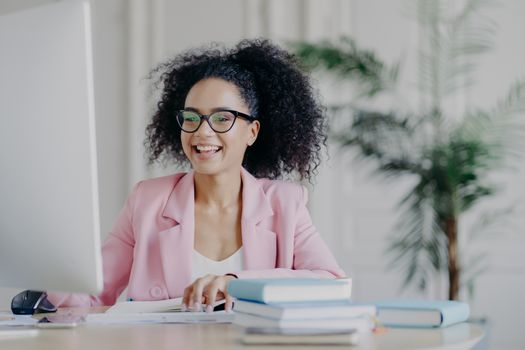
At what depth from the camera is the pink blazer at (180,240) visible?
2152 millimetres

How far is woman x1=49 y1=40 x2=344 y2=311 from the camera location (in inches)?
85.0

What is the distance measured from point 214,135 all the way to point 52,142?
0.83 m

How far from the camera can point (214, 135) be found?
2146mm

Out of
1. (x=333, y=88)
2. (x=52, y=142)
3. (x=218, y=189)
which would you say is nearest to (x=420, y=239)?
(x=333, y=88)

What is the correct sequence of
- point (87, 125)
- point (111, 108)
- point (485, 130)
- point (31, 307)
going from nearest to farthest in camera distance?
point (87, 125)
point (31, 307)
point (485, 130)
point (111, 108)

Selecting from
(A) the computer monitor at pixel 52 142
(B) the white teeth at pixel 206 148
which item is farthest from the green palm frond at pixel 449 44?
(A) the computer monitor at pixel 52 142

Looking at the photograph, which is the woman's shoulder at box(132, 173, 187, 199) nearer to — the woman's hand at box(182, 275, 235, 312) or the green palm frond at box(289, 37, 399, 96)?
the woman's hand at box(182, 275, 235, 312)

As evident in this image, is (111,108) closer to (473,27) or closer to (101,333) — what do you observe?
(473,27)

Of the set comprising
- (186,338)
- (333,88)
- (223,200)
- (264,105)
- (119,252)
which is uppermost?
(333,88)

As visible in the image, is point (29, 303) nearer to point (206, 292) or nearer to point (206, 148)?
point (206, 292)

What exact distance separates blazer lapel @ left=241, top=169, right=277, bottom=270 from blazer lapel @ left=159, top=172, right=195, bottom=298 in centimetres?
13

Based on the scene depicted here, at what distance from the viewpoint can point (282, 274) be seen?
6.79ft

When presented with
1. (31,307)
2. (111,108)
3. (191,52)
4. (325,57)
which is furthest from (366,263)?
(31,307)

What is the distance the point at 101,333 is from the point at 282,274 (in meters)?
0.62
